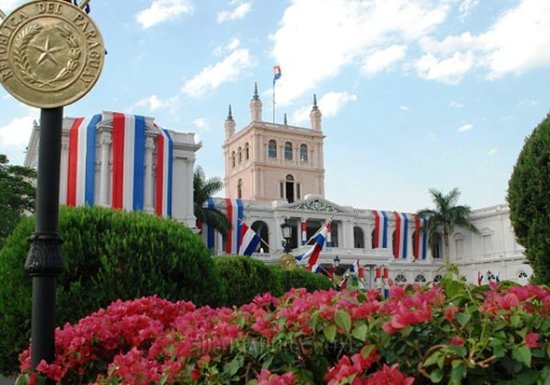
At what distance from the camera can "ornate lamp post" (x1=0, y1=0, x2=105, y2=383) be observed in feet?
12.4

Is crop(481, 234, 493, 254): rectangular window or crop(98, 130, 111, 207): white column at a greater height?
crop(98, 130, 111, 207): white column

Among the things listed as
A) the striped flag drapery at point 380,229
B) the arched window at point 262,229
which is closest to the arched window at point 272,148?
the striped flag drapery at point 380,229

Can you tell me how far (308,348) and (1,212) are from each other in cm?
2440

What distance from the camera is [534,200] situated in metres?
8.98

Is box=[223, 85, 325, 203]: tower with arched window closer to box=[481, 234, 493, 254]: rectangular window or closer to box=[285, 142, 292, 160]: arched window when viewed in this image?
box=[285, 142, 292, 160]: arched window

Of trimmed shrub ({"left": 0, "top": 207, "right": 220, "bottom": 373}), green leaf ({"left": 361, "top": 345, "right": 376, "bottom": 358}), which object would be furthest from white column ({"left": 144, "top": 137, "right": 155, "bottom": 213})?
green leaf ({"left": 361, "top": 345, "right": 376, "bottom": 358})

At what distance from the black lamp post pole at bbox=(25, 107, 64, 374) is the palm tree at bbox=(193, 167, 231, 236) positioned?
3985 centimetres

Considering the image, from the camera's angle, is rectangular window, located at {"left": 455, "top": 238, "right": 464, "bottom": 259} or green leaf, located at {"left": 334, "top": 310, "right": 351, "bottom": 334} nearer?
green leaf, located at {"left": 334, "top": 310, "right": 351, "bottom": 334}

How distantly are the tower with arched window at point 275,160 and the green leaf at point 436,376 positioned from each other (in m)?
60.0

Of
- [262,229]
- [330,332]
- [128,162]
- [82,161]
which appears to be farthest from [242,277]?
[262,229]

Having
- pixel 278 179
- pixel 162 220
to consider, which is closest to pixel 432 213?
pixel 278 179

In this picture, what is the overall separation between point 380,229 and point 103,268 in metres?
49.5

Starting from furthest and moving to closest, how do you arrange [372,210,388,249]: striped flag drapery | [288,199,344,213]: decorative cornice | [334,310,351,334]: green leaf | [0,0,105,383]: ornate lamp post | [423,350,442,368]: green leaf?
1. [372,210,388,249]: striped flag drapery
2. [288,199,344,213]: decorative cornice
3. [0,0,105,383]: ornate lamp post
4. [334,310,351,334]: green leaf
5. [423,350,442,368]: green leaf

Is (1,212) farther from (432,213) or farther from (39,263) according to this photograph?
(432,213)
